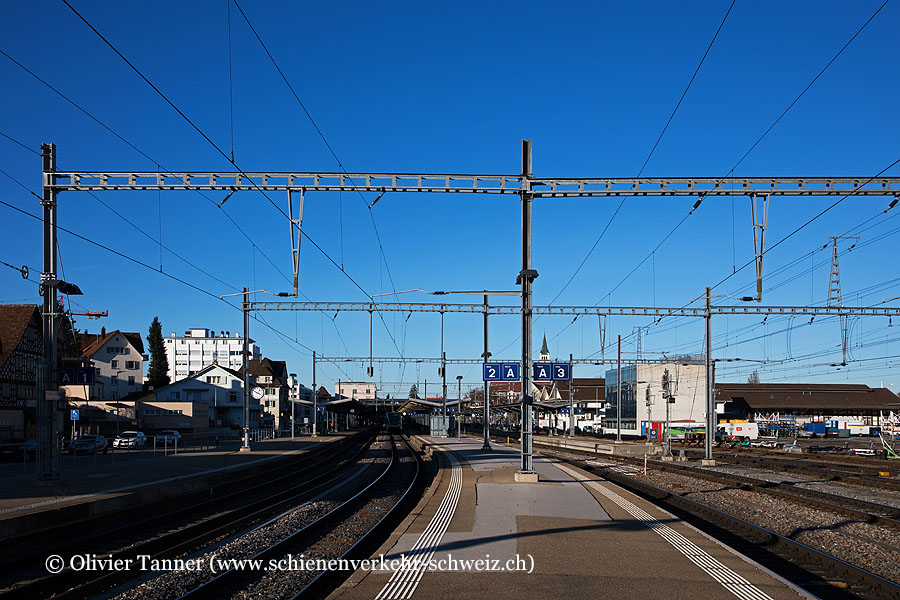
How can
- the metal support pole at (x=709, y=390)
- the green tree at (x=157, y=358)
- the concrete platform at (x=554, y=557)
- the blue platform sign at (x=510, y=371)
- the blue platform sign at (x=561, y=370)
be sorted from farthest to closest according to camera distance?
the green tree at (x=157, y=358) < the metal support pole at (x=709, y=390) < the blue platform sign at (x=510, y=371) < the blue platform sign at (x=561, y=370) < the concrete platform at (x=554, y=557)

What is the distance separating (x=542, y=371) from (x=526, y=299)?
4464mm

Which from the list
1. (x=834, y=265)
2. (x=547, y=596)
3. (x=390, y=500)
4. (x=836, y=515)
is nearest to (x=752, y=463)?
(x=834, y=265)

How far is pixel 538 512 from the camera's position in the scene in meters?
15.3

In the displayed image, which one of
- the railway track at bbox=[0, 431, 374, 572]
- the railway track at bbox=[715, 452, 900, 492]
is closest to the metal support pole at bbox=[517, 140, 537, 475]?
the railway track at bbox=[0, 431, 374, 572]

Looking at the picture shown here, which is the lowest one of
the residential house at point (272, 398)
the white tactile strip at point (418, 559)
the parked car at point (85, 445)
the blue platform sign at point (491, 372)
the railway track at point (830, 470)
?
the residential house at point (272, 398)

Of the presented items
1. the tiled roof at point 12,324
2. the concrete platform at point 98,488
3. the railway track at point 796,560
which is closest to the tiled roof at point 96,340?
the tiled roof at point 12,324

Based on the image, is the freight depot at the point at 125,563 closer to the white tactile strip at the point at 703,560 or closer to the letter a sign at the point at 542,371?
the white tactile strip at the point at 703,560

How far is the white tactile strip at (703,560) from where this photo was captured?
891cm

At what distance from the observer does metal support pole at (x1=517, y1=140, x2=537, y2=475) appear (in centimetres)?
2100

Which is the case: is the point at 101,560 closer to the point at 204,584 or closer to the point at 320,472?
the point at 204,584

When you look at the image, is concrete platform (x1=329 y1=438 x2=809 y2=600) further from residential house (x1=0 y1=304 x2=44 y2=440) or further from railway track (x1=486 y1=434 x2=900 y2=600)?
residential house (x1=0 y1=304 x2=44 y2=440)

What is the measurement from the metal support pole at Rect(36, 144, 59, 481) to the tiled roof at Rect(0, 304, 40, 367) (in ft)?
134

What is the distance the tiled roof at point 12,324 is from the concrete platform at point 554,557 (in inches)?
2073

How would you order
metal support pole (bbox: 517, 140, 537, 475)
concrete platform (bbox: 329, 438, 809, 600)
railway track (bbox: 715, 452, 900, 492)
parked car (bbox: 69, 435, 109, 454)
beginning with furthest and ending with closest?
parked car (bbox: 69, 435, 109, 454), railway track (bbox: 715, 452, 900, 492), metal support pole (bbox: 517, 140, 537, 475), concrete platform (bbox: 329, 438, 809, 600)
